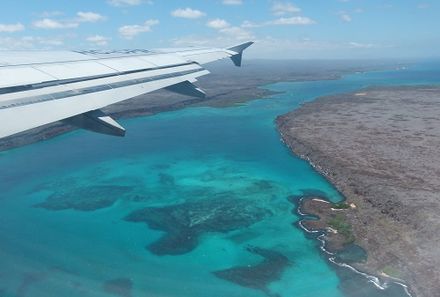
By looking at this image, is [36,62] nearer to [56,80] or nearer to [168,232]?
[56,80]

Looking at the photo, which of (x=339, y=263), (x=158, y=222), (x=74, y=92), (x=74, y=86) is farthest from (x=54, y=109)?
(x=339, y=263)

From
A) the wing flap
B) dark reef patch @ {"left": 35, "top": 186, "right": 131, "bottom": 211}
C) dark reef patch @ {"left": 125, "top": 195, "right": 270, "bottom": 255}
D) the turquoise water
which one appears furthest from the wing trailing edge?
dark reef patch @ {"left": 35, "top": 186, "right": 131, "bottom": 211}

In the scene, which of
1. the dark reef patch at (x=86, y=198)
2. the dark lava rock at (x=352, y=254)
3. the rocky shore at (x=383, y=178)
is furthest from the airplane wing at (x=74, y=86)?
the rocky shore at (x=383, y=178)

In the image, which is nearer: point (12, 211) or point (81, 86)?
point (81, 86)

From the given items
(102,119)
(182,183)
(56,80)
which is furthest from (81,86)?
(182,183)

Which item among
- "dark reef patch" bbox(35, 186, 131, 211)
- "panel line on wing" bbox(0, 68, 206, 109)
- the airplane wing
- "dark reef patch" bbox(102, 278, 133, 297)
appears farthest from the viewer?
"dark reef patch" bbox(35, 186, 131, 211)

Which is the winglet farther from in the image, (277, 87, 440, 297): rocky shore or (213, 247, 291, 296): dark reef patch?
(213, 247, 291, 296): dark reef patch
